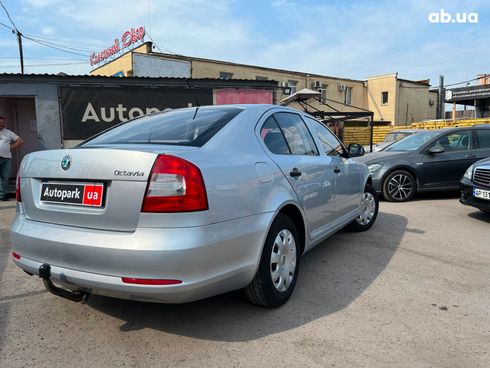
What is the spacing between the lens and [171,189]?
2236mm

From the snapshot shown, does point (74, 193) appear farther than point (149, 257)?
Yes

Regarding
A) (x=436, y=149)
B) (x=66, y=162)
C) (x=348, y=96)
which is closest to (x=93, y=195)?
(x=66, y=162)

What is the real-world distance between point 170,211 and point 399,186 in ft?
21.2

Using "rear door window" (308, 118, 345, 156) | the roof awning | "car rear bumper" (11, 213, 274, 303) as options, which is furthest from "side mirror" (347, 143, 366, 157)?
the roof awning

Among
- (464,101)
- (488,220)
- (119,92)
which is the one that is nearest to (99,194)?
(488,220)

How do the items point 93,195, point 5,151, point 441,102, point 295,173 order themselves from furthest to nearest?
point 441,102 → point 5,151 → point 295,173 → point 93,195

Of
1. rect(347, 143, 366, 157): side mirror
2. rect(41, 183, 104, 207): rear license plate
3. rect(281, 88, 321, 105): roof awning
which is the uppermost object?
rect(281, 88, 321, 105): roof awning

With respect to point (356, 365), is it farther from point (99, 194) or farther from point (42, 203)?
point (42, 203)

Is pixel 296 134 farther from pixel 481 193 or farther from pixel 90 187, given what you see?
pixel 481 193

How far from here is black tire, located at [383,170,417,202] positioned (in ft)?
25.2

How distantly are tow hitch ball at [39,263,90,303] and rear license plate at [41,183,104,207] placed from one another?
0.43 meters

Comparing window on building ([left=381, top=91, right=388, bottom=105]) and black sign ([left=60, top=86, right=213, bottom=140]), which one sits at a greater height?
window on building ([left=381, top=91, right=388, bottom=105])

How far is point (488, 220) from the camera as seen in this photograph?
603 centimetres

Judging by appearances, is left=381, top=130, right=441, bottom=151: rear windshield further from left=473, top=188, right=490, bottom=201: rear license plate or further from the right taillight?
the right taillight
